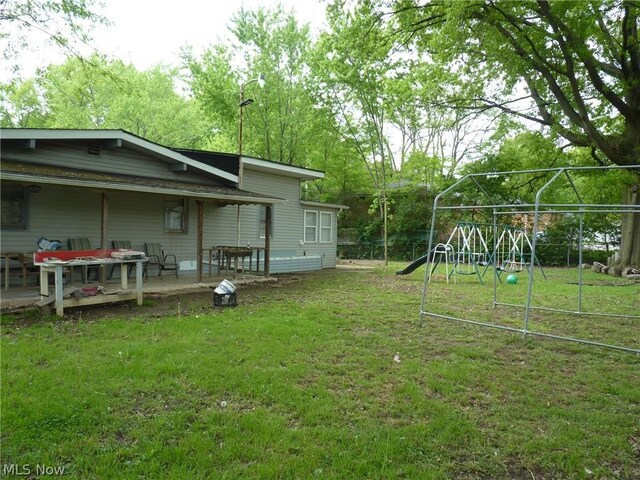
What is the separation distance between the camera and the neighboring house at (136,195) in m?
8.73

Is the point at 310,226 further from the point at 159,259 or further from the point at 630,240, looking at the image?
the point at 630,240

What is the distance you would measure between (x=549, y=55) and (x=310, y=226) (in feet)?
32.9

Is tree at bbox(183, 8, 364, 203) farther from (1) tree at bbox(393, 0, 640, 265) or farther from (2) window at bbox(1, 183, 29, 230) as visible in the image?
(2) window at bbox(1, 183, 29, 230)

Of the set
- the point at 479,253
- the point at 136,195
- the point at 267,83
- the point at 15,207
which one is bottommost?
the point at 479,253

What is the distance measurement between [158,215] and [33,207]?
2.98 metres

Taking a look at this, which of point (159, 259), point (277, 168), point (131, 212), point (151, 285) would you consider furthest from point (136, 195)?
point (277, 168)

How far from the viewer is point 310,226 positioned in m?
17.0

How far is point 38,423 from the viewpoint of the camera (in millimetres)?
A: 3135

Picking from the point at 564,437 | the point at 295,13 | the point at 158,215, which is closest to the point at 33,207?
the point at 158,215

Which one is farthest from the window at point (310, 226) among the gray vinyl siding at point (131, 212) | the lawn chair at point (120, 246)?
the lawn chair at point (120, 246)

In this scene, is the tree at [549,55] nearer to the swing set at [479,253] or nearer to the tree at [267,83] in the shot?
the swing set at [479,253]

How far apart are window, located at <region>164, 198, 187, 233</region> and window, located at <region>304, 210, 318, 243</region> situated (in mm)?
5724

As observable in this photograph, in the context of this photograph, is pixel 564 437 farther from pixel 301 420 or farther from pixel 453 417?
pixel 301 420

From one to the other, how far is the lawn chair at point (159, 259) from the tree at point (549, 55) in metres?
9.39
